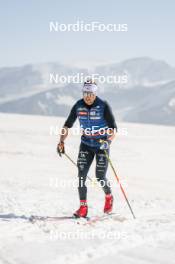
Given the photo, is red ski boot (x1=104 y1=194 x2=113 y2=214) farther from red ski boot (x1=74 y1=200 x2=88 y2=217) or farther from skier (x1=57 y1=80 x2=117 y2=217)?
red ski boot (x1=74 y1=200 x2=88 y2=217)

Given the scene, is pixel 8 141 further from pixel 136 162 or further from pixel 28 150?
pixel 136 162

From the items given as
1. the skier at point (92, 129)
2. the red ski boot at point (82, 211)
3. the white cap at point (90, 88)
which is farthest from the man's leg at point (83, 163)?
the white cap at point (90, 88)

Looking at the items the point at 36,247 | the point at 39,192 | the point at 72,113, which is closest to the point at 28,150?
the point at 39,192

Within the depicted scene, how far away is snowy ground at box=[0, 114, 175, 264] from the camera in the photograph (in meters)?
5.33

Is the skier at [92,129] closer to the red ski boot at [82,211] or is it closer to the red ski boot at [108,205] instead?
the red ski boot at [82,211]

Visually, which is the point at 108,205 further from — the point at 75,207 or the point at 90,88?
the point at 90,88

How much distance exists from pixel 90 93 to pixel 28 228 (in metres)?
2.53

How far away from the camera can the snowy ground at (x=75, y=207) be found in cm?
533

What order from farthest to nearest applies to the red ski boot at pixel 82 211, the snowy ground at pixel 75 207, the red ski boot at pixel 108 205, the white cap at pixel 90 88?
the red ski boot at pixel 108 205, the red ski boot at pixel 82 211, the white cap at pixel 90 88, the snowy ground at pixel 75 207

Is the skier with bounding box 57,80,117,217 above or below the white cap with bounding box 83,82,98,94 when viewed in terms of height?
below

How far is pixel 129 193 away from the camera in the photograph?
1130 centimetres

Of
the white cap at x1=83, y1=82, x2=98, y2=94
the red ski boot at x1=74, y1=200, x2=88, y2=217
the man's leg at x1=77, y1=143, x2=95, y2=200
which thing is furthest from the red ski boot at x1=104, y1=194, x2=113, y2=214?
the white cap at x1=83, y1=82, x2=98, y2=94

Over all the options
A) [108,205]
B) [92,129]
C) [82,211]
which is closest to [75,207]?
[108,205]

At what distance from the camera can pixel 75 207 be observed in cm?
900
